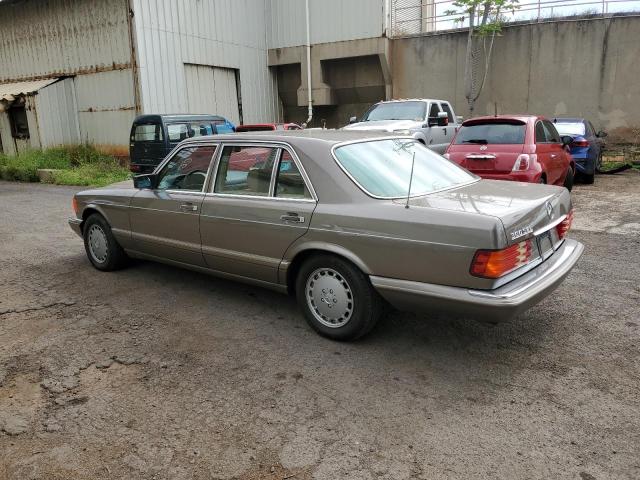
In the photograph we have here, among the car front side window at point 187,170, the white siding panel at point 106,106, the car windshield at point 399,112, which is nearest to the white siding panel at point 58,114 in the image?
the white siding panel at point 106,106

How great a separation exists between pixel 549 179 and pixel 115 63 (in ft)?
43.4

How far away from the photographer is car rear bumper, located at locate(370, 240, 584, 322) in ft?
10.3

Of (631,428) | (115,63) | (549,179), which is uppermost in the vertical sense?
(115,63)

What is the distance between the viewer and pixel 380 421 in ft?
9.54

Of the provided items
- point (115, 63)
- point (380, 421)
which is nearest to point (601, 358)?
point (380, 421)

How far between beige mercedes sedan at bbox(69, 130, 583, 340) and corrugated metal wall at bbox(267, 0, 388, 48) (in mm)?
14826

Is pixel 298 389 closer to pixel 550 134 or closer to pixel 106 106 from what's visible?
pixel 550 134

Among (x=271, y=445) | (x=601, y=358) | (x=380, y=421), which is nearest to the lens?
(x=271, y=445)

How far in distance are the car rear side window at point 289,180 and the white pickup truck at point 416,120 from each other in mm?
6853

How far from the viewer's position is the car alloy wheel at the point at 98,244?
568cm

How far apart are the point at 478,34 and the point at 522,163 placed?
1058cm

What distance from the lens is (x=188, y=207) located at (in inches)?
185

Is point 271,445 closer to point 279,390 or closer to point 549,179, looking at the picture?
point 279,390

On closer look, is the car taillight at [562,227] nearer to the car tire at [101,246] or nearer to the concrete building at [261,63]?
the car tire at [101,246]
